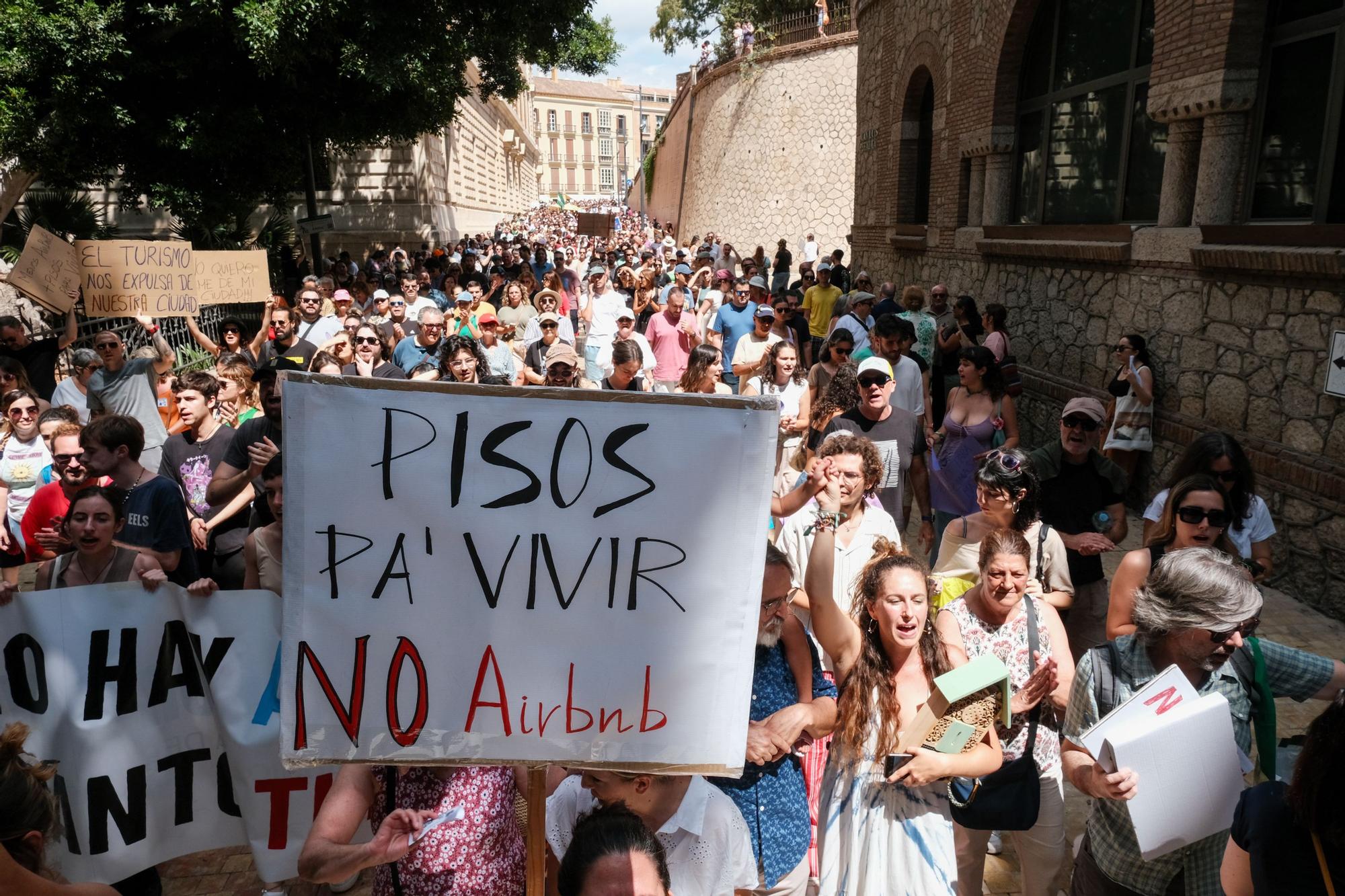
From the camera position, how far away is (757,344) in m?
8.09

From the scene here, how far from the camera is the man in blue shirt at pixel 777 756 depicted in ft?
8.72

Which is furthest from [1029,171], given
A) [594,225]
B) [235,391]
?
[594,225]

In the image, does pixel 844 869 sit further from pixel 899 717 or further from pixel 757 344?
pixel 757 344

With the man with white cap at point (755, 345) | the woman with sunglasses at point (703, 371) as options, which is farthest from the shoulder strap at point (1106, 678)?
the man with white cap at point (755, 345)

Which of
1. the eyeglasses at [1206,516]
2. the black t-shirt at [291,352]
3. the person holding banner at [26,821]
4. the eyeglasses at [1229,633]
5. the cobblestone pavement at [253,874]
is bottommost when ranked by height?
the cobblestone pavement at [253,874]

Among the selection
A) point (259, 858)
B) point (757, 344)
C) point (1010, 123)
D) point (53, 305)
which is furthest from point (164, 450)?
point (1010, 123)

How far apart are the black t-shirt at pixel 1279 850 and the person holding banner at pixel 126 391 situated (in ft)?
20.0

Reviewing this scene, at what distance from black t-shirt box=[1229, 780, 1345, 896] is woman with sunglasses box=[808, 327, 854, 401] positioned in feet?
14.0

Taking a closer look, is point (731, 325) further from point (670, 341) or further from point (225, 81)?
point (225, 81)

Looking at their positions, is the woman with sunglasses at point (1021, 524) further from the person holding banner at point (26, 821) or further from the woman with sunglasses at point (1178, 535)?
the person holding banner at point (26, 821)

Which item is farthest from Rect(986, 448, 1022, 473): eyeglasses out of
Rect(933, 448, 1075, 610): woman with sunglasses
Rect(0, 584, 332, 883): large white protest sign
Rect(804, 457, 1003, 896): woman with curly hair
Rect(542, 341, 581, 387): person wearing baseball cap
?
Rect(542, 341, 581, 387): person wearing baseball cap

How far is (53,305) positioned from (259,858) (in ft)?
20.4

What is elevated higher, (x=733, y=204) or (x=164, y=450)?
(x=733, y=204)

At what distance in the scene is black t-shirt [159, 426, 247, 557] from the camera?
4.91 metres
